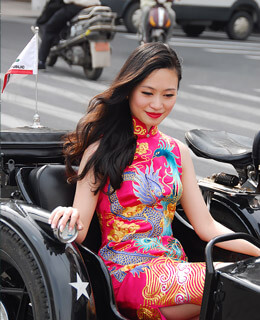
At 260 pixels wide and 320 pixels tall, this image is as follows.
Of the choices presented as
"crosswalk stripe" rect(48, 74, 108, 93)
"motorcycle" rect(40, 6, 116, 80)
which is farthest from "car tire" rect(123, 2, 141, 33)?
"crosswalk stripe" rect(48, 74, 108, 93)

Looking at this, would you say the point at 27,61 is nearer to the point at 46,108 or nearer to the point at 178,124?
the point at 178,124

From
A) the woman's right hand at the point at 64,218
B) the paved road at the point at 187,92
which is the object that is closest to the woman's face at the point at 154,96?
the woman's right hand at the point at 64,218

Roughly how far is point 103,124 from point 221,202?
2.89 ft

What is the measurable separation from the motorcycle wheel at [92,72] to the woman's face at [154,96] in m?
7.47

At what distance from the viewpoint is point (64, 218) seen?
259 centimetres

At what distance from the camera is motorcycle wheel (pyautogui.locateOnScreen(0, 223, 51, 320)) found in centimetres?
258

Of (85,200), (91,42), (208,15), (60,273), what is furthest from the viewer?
(208,15)

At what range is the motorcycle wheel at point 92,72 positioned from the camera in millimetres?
10375

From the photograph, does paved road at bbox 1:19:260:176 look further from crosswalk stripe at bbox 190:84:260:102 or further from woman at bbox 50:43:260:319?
woman at bbox 50:43:260:319

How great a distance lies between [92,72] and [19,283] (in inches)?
304

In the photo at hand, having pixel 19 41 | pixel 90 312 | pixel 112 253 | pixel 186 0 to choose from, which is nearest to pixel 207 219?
pixel 112 253

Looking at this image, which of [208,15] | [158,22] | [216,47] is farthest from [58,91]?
[208,15]

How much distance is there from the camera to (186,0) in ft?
52.0

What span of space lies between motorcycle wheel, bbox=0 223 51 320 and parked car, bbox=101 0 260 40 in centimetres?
1262
